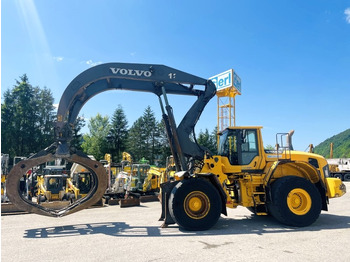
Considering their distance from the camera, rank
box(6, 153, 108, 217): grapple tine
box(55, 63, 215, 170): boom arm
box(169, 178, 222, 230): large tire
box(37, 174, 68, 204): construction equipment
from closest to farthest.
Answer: box(169, 178, 222, 230): large tire → box(6, 153, 108, 217): grapple tine → box(55, 63, 215, 170): boom arm → box(37, 174, 68, 204): construction equipment

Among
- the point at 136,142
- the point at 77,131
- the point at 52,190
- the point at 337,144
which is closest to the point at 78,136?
the point at 77,131

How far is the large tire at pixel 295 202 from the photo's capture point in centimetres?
818

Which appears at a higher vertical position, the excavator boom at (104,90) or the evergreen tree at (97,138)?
the evergreen tree at (97,138)

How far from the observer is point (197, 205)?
26.0 ft

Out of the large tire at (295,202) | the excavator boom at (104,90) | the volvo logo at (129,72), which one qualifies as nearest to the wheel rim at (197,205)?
the excavator boom at (104,90)

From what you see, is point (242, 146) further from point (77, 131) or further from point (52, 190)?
point (77, 131)

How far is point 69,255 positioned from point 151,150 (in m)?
44.3

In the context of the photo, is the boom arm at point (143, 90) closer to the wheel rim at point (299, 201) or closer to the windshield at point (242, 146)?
the windshield at point (242, 146)

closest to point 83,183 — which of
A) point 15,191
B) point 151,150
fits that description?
point 15,191

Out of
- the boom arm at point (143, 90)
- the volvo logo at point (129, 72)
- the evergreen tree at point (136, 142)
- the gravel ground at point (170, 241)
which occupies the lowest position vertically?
the gravel ground at point (170, 241)

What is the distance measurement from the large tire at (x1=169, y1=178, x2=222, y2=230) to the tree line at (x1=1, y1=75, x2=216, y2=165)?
78.9 feet

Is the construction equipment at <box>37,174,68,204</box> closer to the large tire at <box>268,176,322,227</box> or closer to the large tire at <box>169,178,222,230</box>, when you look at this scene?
the large tire at <box>169,178,222,230</box>

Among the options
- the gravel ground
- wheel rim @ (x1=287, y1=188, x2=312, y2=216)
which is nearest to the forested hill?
wheel rim @ (x1=287, y1=188, x2=312, y2=216)

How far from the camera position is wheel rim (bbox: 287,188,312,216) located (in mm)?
8328
